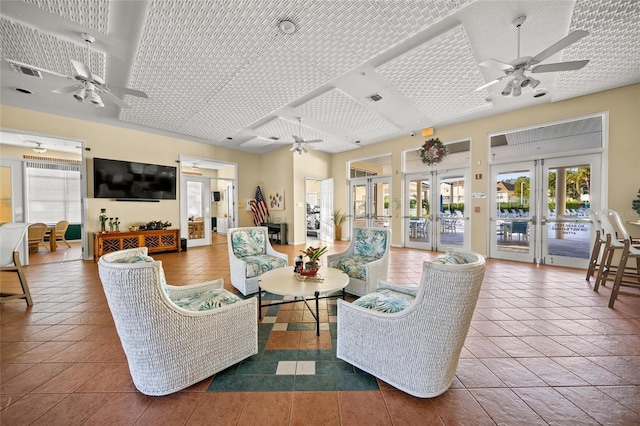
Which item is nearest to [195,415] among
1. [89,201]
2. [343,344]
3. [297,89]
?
[343,344]

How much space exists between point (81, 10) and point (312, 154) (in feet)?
20.0

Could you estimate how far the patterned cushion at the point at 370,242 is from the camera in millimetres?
3275

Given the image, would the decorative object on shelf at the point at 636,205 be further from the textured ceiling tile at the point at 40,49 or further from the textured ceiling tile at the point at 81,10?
the textured ceiling tile at the point at 40,49

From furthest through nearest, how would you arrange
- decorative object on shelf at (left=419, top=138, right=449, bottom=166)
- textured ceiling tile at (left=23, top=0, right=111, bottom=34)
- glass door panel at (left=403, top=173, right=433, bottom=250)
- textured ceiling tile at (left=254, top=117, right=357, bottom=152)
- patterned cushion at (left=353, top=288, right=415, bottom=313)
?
glass door panel at (left=403, top=173, right=433, bottom=250) → decorative object on shelf at (left=419, top=138, right=449, bottom=166) → textured ceiling tile at (left=254, top=117, right=357, bottom=152) → textured ceiling tile at (left=23, top=0, right=111, bottom=34) → patterned cushion at (left=353, top=288, right=415, bottom=313)

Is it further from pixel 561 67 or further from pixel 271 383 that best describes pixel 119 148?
pixel 561 67

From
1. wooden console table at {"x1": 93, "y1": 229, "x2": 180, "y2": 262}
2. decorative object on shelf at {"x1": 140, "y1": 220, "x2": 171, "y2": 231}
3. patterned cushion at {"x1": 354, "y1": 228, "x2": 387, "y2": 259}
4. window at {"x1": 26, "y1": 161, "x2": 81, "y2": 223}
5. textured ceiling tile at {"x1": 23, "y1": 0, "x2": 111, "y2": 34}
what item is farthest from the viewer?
window at {"x1": 26, "y1": 161, "x2": 81, "y2": 223}

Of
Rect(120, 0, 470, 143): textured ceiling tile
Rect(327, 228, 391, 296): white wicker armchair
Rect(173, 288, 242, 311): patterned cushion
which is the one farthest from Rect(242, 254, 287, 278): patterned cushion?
Rect(120, 0, 470, 143): textured ceiling tile

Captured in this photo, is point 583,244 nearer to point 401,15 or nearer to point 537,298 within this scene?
point 537,298

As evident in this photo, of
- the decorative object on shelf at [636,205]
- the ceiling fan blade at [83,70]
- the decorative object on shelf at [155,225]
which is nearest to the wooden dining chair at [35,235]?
the decorative object on shelf at [155,225]

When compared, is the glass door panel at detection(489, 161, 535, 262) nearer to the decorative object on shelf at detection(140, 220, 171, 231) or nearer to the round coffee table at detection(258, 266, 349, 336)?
the round coffee table at detection(258, 266, 349, 336)

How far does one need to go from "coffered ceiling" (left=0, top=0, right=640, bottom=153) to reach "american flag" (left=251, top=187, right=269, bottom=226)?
3.67 m

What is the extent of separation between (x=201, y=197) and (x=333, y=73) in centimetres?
604

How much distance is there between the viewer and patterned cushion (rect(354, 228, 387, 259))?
10.7ft

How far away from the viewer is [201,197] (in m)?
7.62
